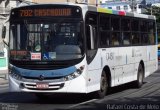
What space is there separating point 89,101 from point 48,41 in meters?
2.28

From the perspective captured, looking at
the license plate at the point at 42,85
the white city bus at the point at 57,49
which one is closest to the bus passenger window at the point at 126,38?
A: the white city bus at the point at 57,49

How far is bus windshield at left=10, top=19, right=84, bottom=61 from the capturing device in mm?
13555

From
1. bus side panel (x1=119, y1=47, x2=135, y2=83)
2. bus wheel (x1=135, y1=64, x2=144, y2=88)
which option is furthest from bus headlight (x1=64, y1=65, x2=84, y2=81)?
bus wheel (x1=135, y1=64, x2=144, y2=88)

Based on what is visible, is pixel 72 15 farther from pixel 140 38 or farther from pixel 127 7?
pixel 127 7

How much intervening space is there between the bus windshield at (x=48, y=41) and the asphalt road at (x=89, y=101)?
137cm

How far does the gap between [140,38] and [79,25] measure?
625 centimetres

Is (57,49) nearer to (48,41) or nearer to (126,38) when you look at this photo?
(48,41)

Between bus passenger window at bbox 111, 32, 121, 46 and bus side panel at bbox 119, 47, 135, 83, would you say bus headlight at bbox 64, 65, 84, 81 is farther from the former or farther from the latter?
bus side panel at bbox 119, 47, 135, 83

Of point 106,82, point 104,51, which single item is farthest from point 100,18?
point 106,82

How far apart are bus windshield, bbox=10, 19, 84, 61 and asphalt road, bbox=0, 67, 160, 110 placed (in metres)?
1.37

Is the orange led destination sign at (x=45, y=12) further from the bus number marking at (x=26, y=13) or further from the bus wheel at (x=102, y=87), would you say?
the bus wheel at (x=102, y=87)

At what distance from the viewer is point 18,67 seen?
1399 centimetres

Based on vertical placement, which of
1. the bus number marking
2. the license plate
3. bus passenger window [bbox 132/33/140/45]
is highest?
the bus number marking

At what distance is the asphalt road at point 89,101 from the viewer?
13094mm
